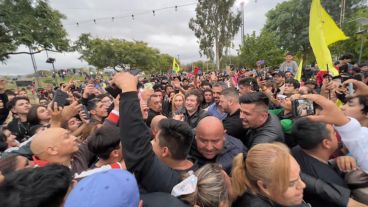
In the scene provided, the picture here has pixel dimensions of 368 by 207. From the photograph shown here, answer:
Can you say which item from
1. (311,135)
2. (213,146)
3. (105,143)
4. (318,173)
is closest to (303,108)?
(311,135)

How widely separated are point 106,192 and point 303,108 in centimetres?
242

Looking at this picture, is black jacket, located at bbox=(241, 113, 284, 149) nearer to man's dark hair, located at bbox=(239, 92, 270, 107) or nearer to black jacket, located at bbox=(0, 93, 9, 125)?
man's dark hair, located at bbox=(239, 92, 270, 107)

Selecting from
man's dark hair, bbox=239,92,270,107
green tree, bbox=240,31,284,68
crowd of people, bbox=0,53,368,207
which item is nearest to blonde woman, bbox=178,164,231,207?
crowd of people, bbox=0,53,368,207

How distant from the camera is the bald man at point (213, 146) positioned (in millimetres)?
2291

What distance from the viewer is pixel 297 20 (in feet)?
116

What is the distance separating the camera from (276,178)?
59.3 inches

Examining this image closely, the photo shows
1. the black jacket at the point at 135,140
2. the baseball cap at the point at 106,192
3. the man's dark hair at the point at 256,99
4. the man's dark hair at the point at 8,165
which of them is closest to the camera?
the baseball cap at the point at 106,192

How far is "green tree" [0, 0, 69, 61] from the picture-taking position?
38.3 feet

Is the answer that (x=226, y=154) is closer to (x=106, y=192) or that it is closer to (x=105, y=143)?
(x=105, y=143)

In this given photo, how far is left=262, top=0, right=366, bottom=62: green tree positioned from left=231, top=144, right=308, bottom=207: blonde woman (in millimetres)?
36529

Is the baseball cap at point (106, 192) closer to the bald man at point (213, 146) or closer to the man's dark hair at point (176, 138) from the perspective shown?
the man's dark hair at point (176, 138)

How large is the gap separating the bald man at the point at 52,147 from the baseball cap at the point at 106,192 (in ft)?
4.05

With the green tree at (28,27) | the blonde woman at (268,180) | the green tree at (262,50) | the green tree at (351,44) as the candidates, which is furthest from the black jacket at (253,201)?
the green tree at (351,44)

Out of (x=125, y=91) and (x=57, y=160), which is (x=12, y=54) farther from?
(x=125, y=91)
